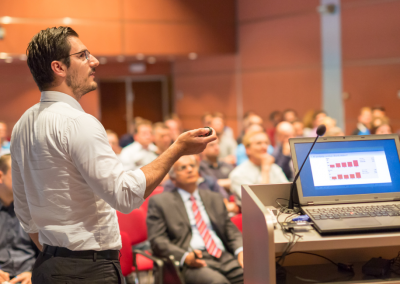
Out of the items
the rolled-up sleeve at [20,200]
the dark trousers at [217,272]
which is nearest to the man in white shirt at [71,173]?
the rolled-up sleeve at [20,200]

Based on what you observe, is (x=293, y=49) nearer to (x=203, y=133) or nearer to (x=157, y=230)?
(x=157, y=230)

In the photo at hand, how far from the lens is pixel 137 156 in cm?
630

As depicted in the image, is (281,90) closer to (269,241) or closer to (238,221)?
(238,221)

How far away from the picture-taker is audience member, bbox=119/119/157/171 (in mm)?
6211

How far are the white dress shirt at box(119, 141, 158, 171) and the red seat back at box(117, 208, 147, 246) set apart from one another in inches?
98.3

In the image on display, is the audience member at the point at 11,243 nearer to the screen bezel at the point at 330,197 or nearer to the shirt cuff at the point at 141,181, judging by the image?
the shirt cuff at the point at 141,181

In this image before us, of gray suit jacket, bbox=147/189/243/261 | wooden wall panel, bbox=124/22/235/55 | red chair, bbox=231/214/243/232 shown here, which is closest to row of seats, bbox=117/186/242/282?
red chair, bbox=231/214/243/232

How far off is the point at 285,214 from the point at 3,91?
9676 millimetres

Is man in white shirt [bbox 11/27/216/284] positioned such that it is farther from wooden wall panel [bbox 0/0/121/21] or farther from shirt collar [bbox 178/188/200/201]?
wooden wall panel [bbox 0/0/121/21]

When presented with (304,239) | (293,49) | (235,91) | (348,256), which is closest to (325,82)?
(293,49)

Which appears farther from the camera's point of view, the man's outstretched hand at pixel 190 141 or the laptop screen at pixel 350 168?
the laptop screen at pixel 350 168

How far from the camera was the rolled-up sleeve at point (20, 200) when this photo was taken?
1679mm

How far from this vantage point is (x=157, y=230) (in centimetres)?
318

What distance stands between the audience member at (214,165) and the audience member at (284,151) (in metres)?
0.64
